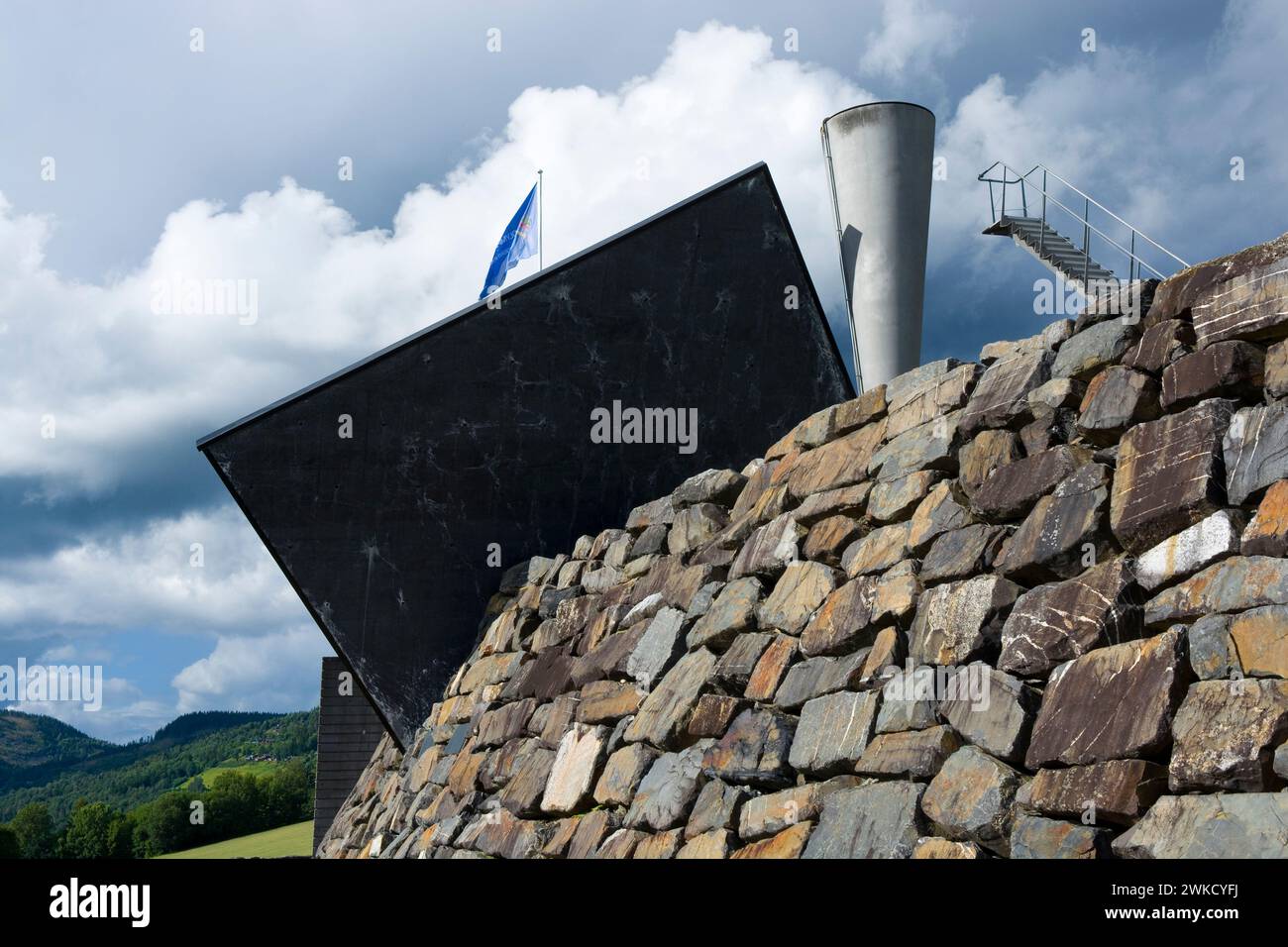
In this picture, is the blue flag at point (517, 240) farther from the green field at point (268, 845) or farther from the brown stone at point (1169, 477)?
the green field at point (268, 845)

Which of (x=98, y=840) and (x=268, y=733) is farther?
(x=268, y=733)

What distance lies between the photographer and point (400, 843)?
1117 cm

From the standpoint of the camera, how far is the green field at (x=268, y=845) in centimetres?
2911

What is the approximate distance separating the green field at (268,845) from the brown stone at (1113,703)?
24347 mm

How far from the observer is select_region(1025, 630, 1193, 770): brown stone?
17.5 ft

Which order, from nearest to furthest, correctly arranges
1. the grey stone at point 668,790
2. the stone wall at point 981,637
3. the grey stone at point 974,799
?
the stone wall at point 981,637 < the grey stone at point 974,799 < the grey stone at point 668,790

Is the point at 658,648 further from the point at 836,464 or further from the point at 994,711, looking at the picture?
the point at 994,711

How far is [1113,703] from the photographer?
5.57 m

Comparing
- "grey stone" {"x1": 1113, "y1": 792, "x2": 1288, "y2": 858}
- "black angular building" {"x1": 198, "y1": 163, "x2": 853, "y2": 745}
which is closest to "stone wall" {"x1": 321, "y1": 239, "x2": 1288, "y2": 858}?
"grey stone" {"x1": 1113, "y1": 792, "x2": 1288, "y2": 858}

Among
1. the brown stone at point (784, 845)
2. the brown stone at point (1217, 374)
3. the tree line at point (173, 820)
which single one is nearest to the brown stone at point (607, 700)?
the brown stone at point (784, 845)
